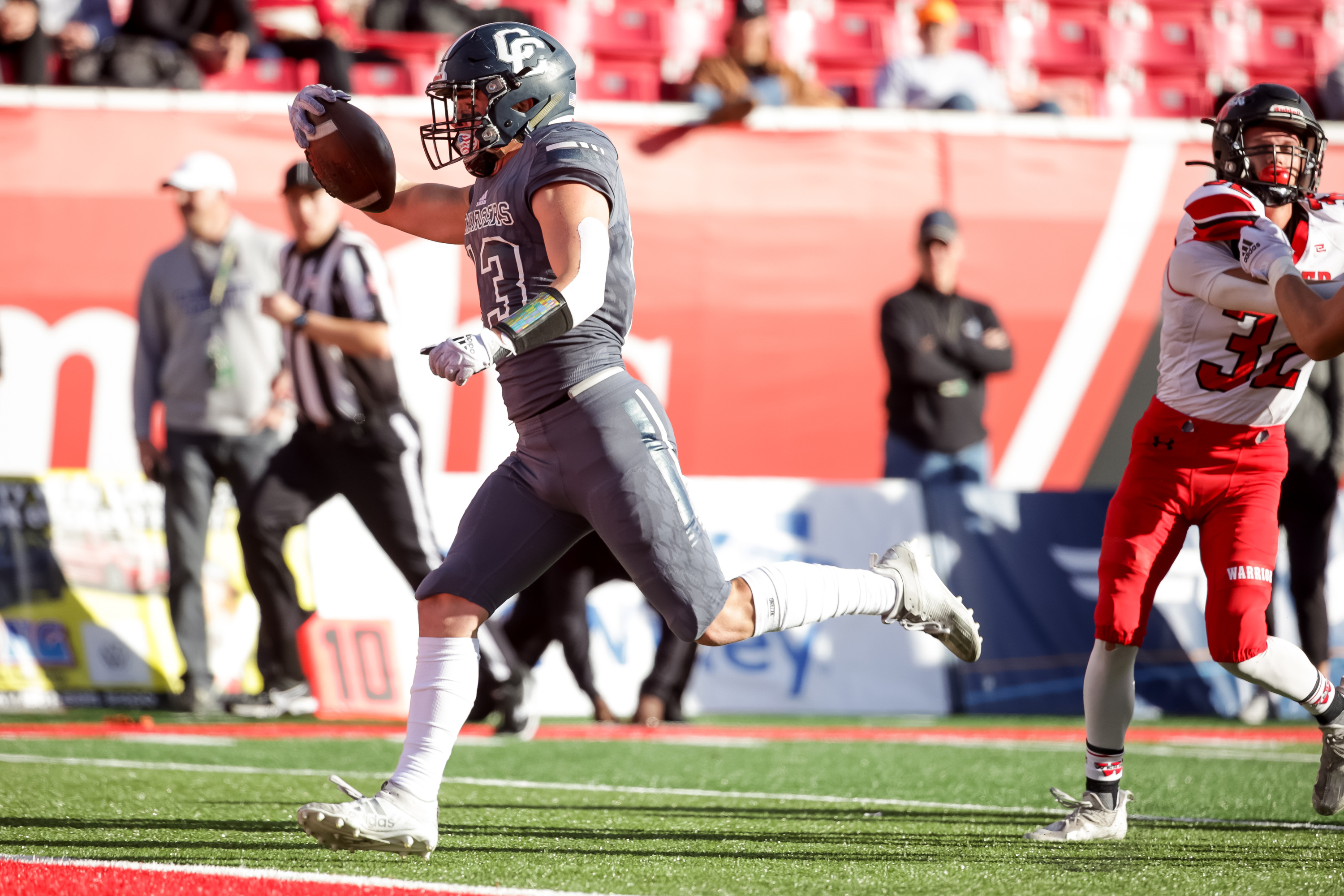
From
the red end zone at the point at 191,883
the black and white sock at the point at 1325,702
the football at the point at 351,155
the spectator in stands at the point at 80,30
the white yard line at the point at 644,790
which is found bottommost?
the white yard line at the point at 644,790

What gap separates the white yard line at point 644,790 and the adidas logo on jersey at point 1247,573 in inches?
32.8

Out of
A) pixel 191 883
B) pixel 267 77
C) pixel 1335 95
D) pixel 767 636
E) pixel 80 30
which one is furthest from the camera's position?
pixel 1335 95

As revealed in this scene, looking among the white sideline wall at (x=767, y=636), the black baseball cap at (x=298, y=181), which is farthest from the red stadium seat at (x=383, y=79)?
the black baseball cap at (x=298, y=181)

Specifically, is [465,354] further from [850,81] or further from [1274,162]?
[850,81]

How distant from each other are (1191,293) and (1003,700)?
4.16 metres

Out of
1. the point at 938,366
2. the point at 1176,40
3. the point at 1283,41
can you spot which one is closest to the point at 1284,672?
the point at 938,366

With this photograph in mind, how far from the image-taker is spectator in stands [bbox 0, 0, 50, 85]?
31.1 feet

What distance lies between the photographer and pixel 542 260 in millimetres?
3602

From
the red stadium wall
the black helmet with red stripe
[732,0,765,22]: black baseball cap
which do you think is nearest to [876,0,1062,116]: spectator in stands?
the red stadium wall

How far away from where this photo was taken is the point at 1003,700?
26.0ft

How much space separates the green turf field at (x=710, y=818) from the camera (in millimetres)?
3607

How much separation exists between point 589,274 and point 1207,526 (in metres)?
1.99

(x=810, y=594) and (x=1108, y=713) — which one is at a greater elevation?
(x=810, y=594)

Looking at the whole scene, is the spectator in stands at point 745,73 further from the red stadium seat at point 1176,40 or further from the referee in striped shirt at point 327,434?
the red stadium seat at point 1176,40
